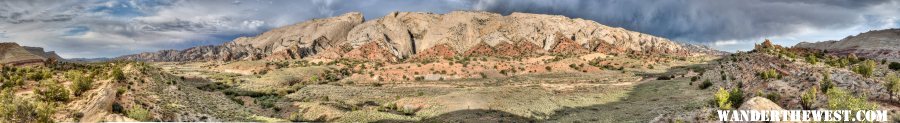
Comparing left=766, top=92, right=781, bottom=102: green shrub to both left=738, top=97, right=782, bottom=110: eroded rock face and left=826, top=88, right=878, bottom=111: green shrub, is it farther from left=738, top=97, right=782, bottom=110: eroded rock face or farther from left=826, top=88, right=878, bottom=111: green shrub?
left=738, top=97, right=782, bottom=110: eroded rock face

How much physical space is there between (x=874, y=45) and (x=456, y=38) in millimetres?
88942

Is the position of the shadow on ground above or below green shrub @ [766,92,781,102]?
below

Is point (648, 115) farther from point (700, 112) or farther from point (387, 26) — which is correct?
point (387, 26)

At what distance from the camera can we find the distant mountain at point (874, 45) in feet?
201

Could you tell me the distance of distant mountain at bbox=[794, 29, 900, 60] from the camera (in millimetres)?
61263

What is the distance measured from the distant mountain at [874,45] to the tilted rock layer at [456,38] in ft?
185

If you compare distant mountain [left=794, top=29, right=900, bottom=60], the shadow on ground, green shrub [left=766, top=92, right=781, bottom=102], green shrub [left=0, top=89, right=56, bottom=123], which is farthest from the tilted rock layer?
green shrub [left=0, top=89, right=56, bottom=123]

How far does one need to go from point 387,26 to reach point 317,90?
297ft

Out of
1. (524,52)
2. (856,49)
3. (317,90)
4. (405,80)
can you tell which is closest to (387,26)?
(524,52)

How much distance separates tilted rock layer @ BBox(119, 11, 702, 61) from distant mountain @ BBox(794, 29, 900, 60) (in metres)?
56.5

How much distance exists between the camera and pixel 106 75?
38.3m

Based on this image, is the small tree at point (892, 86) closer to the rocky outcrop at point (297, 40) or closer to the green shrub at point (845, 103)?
the green shrub at point (845, 103)

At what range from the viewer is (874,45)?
72.4 meters

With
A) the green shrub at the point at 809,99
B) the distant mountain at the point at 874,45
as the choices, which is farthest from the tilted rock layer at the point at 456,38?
the green shrub at the point at 809,99
